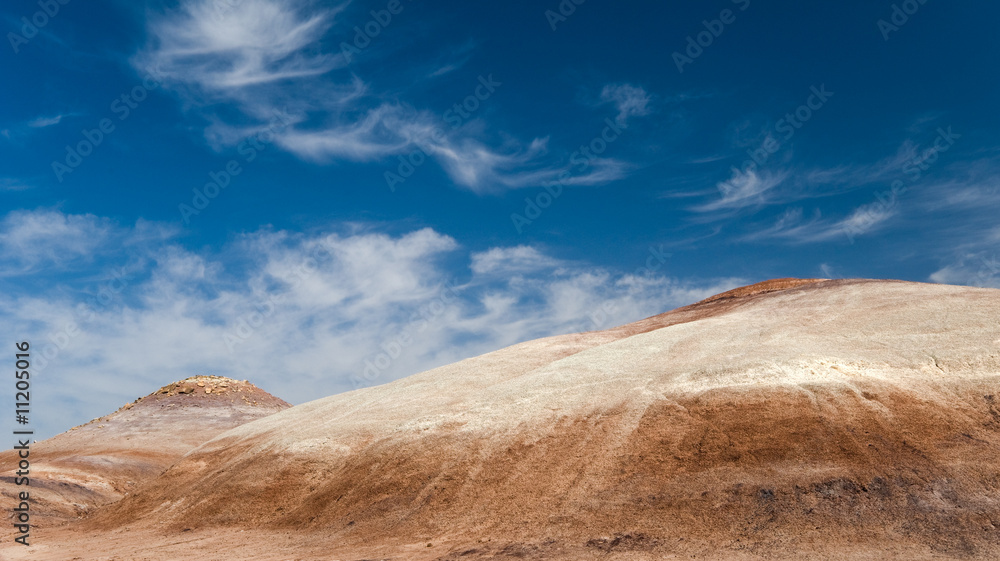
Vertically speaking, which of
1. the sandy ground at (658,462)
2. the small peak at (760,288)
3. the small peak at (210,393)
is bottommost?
the sandy ground at (658,462)

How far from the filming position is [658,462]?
1766 cm

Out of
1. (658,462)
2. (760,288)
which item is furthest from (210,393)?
(658,462)

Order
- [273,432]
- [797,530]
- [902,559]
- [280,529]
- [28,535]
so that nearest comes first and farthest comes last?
[902,559], [797,530], [280,529], [28,535], [273,432]

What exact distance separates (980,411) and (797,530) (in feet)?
25.5

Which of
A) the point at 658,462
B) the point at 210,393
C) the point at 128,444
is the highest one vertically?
the point at 210,393

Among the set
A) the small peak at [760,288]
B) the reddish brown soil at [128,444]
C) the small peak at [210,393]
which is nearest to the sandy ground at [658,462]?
the reddish brown soil at [128,444]

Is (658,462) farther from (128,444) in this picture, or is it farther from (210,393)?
(210,393)

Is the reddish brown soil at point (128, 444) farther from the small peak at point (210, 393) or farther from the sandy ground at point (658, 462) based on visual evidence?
the sandy ground at point (658, 462)

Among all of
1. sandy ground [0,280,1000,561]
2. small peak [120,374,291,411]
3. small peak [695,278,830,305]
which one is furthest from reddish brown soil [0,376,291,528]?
small peak [695,278,830,305]

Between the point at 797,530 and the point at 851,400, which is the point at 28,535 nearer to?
the point at 797,530

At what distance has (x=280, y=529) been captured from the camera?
20578 mm

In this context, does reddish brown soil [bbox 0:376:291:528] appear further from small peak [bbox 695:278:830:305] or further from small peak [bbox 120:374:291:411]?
small peak [bbox 695:278:830:305]

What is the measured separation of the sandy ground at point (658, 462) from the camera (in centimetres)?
1416

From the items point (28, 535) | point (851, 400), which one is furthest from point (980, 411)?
point (28, 535)
